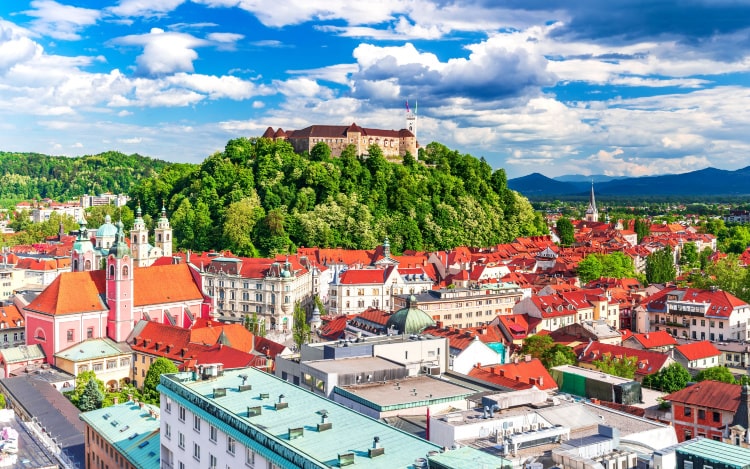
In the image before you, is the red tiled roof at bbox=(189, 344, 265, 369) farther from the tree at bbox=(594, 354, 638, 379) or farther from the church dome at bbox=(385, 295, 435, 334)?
the tree at bbox=(594, 354, 638, 379)

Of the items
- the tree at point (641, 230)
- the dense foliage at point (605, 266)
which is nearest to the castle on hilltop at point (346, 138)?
the dense foliage at point (605, 266)

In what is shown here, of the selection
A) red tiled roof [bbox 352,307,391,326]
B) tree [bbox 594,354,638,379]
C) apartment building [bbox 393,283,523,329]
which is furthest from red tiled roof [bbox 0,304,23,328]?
tree [bbox 594,354,638,379]

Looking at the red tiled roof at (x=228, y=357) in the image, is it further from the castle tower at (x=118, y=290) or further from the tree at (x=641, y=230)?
the tree at (x=641, y=230)

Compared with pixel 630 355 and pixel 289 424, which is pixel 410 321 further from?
pixel 289 424

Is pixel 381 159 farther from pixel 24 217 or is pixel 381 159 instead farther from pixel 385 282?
pixel 24 217

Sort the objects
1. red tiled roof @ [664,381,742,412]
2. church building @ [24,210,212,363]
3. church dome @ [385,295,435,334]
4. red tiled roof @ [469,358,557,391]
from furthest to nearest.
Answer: church building @ [24,210,212,363], church dome @ [385,295,435,334], red tiled roof @ [469,358,557,391], red tiled roof @ [664,381,742,412]

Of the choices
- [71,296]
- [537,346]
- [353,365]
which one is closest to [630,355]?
[537,346]
